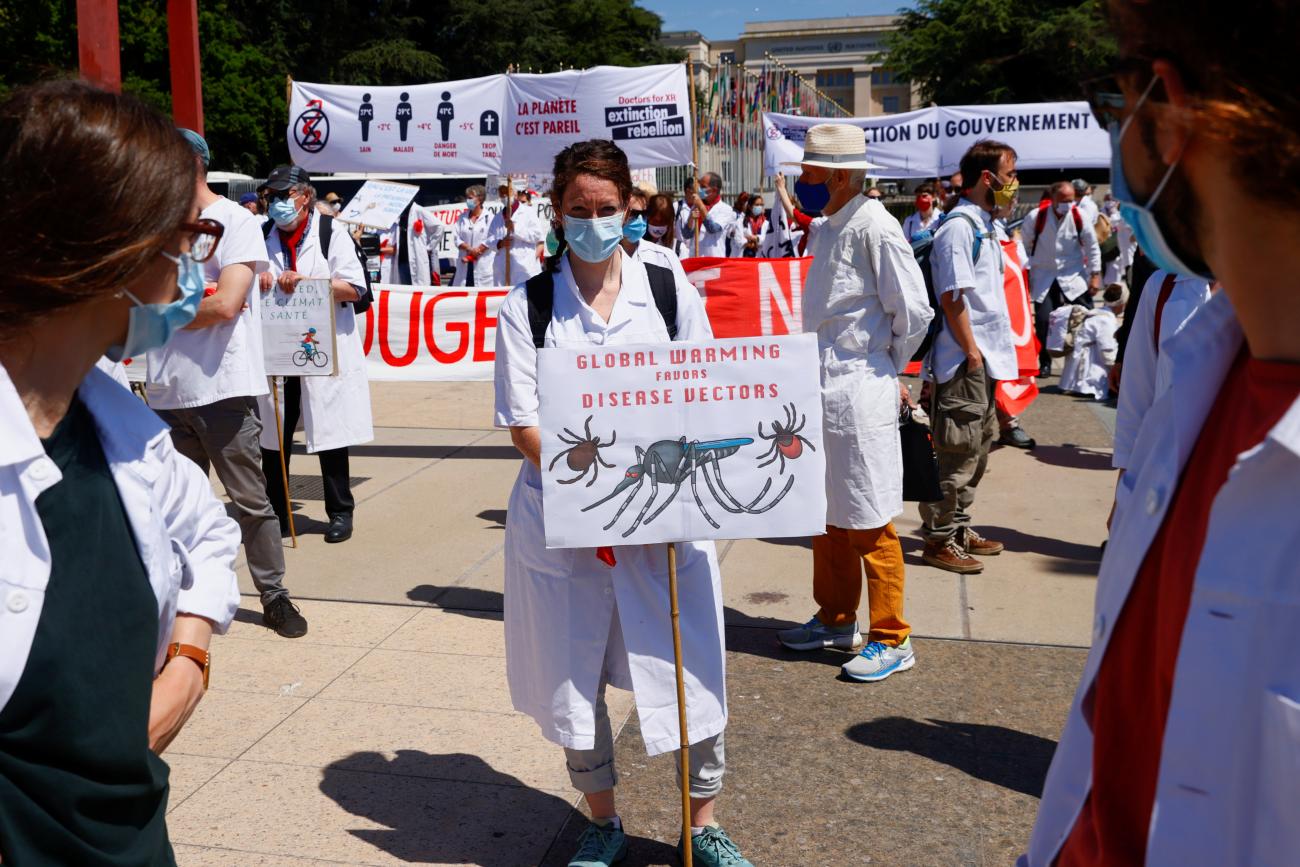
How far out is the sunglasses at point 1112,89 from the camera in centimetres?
136

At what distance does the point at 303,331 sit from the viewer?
7000 mm

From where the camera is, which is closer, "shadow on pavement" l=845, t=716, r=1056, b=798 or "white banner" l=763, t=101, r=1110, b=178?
"shadow on pavement" l=845, t=716, r=1056, b=798

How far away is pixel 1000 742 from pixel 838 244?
196 centimetres

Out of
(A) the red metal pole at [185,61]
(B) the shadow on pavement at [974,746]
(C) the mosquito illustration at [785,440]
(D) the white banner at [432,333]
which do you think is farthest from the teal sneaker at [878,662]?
(A) the red metal pole at [185,61]

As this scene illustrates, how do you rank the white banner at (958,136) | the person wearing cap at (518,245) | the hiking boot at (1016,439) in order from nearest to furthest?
the hiking boot at (1016,439)
the white banner at (958,136)
the person wearing cap at (518,245)

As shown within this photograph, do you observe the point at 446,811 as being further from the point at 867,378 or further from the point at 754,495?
the point at 867,378

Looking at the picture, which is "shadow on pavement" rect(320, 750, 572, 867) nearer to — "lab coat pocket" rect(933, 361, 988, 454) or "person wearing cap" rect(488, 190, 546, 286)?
"lab coat pocket" rect(933, 361, 988, 454)

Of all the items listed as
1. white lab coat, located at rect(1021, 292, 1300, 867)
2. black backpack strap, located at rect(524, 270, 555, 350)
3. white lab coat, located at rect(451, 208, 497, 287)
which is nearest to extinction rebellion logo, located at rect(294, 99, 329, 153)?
white lab coat, located at rect(451, 208, 497, 287)

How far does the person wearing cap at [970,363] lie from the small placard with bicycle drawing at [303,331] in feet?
10.8

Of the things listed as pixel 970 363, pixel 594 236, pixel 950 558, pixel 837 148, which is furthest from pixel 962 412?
pixel 594 236

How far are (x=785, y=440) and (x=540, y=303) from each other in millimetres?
793

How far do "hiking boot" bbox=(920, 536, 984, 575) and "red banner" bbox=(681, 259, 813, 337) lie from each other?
1.81 metres

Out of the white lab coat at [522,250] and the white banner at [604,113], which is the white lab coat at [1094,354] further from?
the white lab coat at [522,250]

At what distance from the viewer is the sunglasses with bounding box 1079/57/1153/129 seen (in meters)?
1.36
